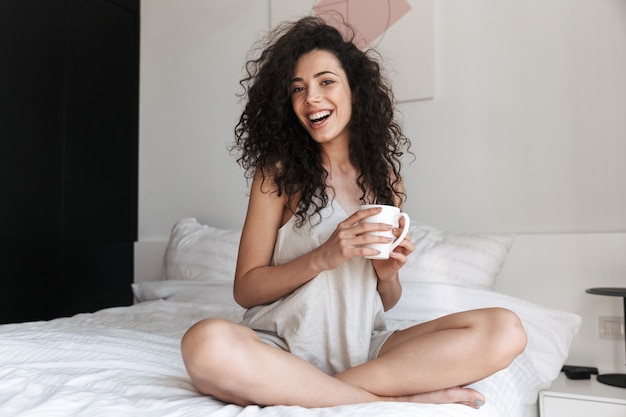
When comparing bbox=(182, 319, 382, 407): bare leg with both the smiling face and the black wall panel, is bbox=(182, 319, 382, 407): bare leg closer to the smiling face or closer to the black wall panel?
the smiling face

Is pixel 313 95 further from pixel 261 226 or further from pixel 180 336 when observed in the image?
pixel 180 336

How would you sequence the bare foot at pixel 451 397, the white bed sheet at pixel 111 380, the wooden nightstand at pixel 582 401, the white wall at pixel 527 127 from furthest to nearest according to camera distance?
the white wall at pixel 527 127 → the wooden nightstand at pixel 582 401 → the bare foot at pixel 451 397 → the white bed sheet at pixel 111 380

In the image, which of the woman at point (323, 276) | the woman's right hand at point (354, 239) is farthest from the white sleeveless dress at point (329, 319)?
the woman's right hand at point (354, 239)

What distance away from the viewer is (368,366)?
3.76 feet

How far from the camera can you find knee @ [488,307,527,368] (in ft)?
3.75

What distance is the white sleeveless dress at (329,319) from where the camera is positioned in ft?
4.17

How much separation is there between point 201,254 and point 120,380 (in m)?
1.17

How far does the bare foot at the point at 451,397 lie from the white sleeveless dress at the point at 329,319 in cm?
17

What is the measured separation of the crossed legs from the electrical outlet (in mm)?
969

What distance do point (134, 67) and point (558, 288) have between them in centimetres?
219

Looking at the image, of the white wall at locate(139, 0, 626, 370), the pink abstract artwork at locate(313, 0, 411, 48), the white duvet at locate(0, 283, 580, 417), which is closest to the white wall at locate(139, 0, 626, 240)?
the white wall at locate(139, 0, 626, 370)

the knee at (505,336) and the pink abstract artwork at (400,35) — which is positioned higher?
the pink abstract artwork at (400,35)

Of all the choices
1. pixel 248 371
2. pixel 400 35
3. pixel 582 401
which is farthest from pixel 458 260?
pixel 248 371

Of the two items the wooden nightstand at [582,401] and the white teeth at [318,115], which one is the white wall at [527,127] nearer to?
the wooden nightstand at [582,401]
